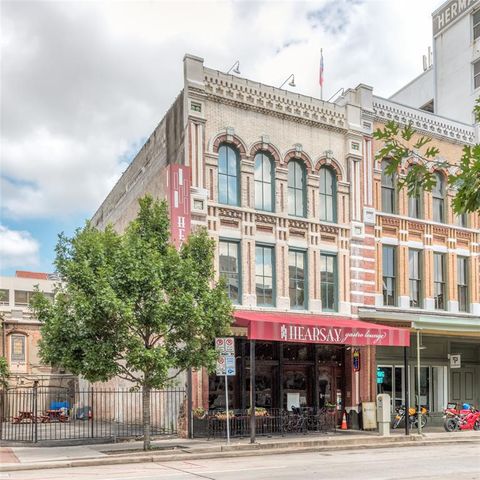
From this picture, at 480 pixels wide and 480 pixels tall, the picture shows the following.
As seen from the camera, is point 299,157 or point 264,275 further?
point 299,157

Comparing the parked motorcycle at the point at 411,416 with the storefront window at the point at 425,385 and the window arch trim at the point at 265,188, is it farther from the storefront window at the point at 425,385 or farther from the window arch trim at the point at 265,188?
the window arch trim at the point at 265,188

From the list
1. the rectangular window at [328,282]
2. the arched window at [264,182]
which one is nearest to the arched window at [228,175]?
the arched window at [264,182]

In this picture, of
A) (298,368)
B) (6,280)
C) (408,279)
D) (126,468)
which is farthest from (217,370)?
(6,280)

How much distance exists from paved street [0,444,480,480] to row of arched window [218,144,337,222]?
9.25m

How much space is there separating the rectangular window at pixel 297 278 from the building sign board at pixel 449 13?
23.7 m

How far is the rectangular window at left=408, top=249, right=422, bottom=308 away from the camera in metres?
27.8

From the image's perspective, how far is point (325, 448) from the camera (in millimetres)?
20172

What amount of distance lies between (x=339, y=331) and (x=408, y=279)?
6.85 metres

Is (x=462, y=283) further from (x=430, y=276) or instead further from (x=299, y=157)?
(x=299, y=157)

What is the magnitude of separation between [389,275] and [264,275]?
6.06m

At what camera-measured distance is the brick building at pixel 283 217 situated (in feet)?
75.0

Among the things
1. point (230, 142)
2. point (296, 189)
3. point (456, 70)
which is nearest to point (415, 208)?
Answer: point (296, 189)

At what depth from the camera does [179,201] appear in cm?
2238

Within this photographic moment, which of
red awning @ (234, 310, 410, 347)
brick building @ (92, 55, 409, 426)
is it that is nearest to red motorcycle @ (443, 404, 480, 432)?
brick building @ (92, 55, 409, 426)
